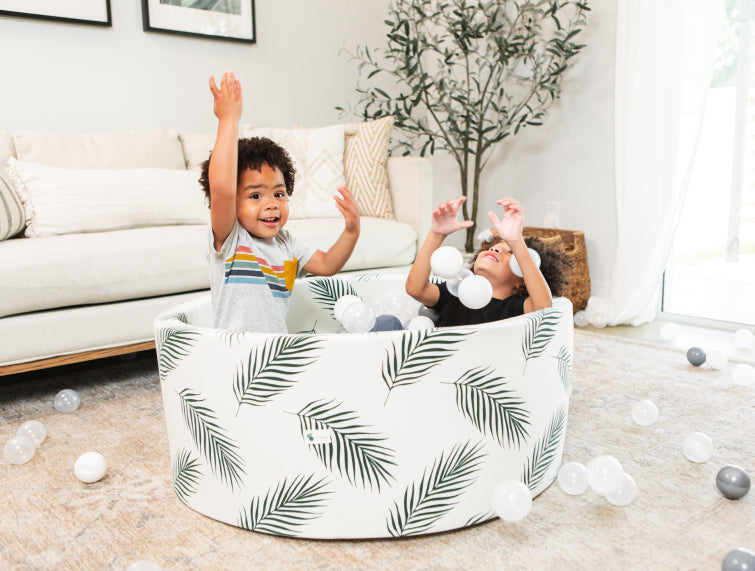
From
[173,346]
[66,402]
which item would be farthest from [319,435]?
[66,402]

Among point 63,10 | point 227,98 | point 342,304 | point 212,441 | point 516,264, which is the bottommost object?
point 212,441

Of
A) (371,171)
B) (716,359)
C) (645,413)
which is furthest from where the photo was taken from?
(371,171)

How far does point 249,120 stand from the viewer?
3.21 metres

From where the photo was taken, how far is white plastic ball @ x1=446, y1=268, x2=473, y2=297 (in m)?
1.59

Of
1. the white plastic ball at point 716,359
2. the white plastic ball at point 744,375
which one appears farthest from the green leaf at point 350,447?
the white plastic ball at point 716,359

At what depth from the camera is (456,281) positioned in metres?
1.60

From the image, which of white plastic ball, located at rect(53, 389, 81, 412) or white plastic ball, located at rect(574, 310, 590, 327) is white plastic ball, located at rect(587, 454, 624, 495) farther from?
white plastic ball, located at rect(574, 310, 590, 327)

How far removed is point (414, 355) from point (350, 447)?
183mm

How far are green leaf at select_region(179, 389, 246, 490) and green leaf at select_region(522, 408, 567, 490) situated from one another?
51 cm

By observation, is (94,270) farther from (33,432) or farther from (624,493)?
(624,493)

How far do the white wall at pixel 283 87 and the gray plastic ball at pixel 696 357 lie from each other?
3.48ft

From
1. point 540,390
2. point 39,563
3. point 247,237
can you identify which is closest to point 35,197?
point 247,237

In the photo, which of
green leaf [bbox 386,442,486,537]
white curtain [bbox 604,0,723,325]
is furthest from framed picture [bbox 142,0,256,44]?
green leaf [bbox 386,442,486,537]

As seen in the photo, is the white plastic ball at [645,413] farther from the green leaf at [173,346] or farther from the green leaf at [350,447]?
the green leaf at [173,346]
